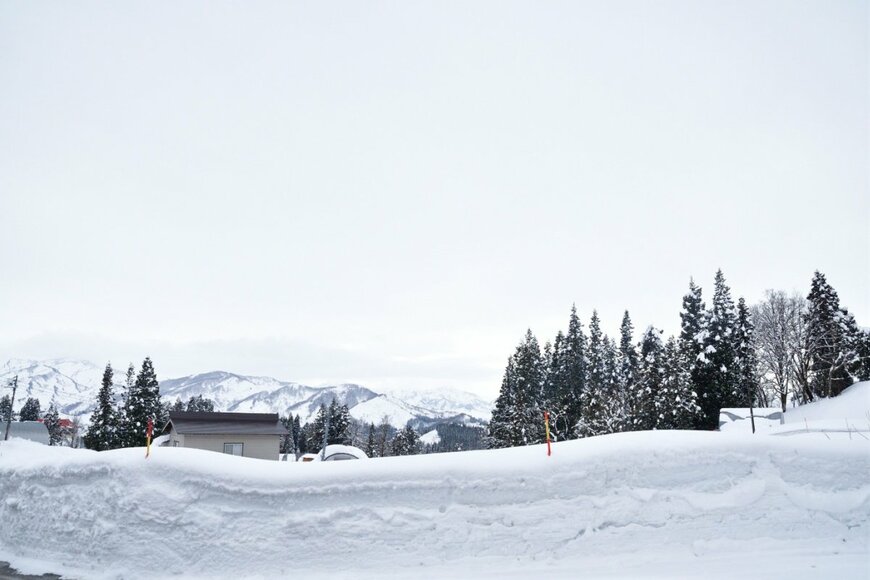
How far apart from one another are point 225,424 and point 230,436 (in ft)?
5.74

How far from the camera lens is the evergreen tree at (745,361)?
42.1 meters

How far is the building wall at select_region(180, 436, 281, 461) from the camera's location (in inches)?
1486

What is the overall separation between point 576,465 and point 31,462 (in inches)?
429

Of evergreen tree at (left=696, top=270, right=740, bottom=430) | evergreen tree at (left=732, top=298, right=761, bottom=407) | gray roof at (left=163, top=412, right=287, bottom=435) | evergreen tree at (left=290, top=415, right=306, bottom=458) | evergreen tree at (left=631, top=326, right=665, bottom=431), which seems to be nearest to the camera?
gray roof at (left=163, top=412, right=287, bottom=435)

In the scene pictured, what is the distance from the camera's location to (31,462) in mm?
10570

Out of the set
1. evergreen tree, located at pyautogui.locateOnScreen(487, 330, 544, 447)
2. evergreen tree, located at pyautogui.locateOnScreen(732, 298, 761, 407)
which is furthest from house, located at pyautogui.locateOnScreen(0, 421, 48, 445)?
evergreen tree, located at pyautogui.locateOnScreen(732, 298, 761, 407)

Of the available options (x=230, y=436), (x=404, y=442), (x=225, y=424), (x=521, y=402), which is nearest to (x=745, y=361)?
(x=521, y=402)

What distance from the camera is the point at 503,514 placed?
26.3ft

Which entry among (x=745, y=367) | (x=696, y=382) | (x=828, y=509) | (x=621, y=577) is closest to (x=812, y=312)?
(x=745, y=367)

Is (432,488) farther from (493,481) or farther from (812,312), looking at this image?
(812,312)

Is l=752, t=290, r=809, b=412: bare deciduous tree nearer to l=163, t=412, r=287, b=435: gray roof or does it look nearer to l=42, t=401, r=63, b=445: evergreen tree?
l=163, t=412, r=287, b=435: gray roof

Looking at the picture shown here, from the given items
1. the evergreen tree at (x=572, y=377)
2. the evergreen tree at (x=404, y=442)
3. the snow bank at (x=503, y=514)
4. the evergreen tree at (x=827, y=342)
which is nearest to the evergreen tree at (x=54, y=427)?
the evergreen tree at (x=404, y=442)

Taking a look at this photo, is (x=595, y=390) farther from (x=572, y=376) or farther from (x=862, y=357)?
(x=862, y=357)

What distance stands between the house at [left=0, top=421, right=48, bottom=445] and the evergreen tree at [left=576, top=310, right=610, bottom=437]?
234ft
